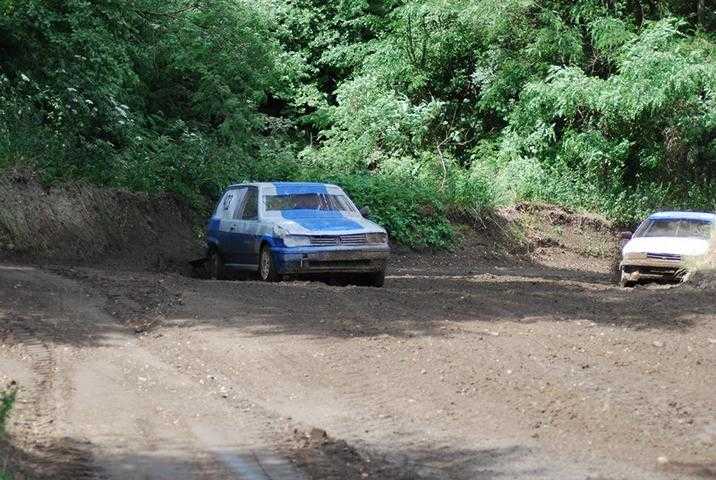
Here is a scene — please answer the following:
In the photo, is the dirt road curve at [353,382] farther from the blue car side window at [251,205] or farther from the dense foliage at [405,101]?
the dense foliage at [405,101]

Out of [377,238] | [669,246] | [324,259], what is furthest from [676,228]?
[324,259]

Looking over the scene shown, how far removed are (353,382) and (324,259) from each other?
290 inches

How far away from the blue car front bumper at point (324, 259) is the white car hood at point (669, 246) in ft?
16.7

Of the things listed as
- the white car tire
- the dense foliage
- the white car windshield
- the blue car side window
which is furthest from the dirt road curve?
the dense foliage

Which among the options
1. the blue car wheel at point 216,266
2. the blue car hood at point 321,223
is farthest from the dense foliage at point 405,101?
the blue car hood at point 321,223

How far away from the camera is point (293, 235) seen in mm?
17219

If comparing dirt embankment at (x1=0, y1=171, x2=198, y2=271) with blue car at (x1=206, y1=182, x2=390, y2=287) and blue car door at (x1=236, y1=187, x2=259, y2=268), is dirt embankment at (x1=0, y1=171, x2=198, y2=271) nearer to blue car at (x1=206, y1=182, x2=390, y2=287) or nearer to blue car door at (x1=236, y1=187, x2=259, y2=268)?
blue car at (x1=206, y1=182, x2=390, y2=287)

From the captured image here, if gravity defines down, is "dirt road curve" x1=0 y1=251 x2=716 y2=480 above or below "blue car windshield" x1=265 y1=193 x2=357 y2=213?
below

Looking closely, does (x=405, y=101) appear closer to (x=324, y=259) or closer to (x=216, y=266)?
(x=216, y=266)

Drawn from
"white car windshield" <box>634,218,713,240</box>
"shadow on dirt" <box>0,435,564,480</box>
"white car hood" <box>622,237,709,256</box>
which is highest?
"shadow on dirt" <box>0,435,564,480</box>

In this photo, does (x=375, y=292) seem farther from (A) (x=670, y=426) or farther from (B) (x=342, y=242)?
(A) (x=670, y=426)

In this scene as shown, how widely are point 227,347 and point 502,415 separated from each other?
12.1 ft

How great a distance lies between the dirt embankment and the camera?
20.2 metres

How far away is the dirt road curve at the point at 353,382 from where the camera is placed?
7.50 metres
